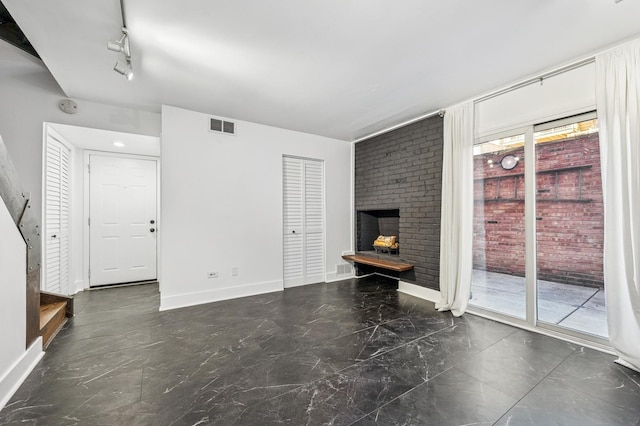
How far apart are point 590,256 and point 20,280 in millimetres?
4741

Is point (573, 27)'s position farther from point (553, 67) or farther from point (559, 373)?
point (559, 373)

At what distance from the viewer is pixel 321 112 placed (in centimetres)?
363

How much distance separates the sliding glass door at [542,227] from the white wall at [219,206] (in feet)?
9.01

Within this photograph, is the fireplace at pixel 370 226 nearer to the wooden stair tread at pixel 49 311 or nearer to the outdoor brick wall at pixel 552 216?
the outdoor brick wall at pixel 552 216

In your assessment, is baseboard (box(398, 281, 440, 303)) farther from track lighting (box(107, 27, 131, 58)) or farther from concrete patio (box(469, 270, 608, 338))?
track lighting (box(107, 27, 131, 58))

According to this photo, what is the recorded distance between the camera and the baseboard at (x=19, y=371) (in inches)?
65.3

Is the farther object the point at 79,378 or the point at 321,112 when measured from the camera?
the point at 321,112

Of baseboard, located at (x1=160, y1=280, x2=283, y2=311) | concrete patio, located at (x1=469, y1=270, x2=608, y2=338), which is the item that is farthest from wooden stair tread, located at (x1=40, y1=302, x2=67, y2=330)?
concrete patio, located at (x1=469, y1=270, x2=608, y2=338)

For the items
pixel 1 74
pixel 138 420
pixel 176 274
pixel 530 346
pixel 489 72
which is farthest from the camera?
pixel 176 274

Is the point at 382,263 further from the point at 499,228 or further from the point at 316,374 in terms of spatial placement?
the point at 316,374

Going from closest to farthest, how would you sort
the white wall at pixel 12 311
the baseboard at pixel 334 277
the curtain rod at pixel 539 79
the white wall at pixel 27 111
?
the white wall at pixel 12 311 → the curtain rod at pixel 539 79 → the white wall at pixel 27 111 → the baseboard at pixel 334 277

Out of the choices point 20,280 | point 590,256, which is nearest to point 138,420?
point 20,280

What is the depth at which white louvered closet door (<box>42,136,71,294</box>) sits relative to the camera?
321cm

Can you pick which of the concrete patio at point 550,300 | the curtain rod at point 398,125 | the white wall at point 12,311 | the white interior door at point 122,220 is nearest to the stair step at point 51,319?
the white wall at point 12,311
